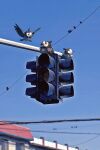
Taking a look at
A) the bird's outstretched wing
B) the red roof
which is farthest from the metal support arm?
the red roof

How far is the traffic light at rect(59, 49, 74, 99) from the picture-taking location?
11902 millimetres

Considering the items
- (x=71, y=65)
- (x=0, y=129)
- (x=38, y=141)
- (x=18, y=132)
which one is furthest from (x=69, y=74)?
(x=38, y=141)

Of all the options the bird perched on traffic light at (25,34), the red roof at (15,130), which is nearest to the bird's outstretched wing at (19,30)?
the bird perched on traffic light at (25,34)

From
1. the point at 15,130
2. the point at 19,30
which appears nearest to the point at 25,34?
the point at 19,30

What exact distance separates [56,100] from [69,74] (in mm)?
651

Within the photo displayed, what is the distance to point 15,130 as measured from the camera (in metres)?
59.3

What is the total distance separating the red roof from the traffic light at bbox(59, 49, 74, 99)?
4377 centimetres

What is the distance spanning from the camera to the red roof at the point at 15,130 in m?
57.1

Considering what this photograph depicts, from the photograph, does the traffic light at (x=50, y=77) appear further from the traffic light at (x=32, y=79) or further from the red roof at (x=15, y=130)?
the red roof at (x=15, y=130)

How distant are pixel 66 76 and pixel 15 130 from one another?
47.7 metres

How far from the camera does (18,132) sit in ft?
196

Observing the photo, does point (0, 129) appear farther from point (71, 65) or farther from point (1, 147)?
point (71, 65)

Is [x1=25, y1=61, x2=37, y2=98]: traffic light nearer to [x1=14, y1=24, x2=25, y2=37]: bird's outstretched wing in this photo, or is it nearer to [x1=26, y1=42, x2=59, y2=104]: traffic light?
[x1=26, y1=42, x2=59, y2=104]: traffic light

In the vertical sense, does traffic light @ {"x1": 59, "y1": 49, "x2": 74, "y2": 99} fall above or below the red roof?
below
